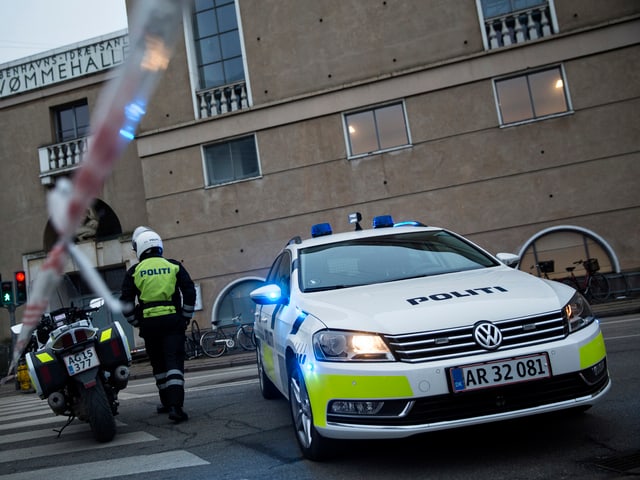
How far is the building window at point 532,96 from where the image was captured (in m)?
15.7

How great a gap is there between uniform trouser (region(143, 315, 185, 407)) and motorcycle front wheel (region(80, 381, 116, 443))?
651 mm

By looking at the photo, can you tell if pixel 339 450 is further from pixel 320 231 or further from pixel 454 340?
pixel 320 231

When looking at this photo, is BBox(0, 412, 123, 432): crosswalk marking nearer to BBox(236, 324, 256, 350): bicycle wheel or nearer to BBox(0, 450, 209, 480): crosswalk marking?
BBox(0, 450, 209, 480): crosswalk marking

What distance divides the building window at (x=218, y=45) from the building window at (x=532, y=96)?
7544mm

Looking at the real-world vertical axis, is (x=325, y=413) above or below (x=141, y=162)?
below

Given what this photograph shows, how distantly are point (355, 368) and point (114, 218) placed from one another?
17.4m

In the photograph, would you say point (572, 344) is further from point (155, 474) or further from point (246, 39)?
point (246, 39)

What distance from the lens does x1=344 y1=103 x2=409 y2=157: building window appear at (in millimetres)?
16609

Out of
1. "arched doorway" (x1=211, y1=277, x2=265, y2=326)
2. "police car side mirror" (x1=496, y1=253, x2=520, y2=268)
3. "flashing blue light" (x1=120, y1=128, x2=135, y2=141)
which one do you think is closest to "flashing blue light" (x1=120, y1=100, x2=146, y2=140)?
"flashing blue light" (x1=120, y1=128, x2=135, y2=141)

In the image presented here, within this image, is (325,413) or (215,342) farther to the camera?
(215,342)

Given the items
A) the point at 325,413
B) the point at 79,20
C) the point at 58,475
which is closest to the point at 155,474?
the point at 58,475

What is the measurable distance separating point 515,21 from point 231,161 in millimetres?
8603

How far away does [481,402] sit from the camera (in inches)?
128

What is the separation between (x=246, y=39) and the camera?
708 inches
